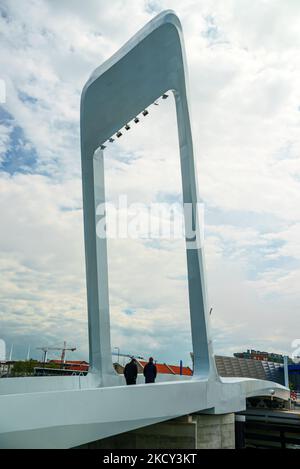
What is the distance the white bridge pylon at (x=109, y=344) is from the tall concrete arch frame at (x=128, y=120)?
0.03 meters

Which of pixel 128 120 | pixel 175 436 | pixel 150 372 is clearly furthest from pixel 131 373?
pixel 128 120

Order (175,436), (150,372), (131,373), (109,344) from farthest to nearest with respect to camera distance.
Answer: (109,344)
(131,373)
(150,372)
(175,436)

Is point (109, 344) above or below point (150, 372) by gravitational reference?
above

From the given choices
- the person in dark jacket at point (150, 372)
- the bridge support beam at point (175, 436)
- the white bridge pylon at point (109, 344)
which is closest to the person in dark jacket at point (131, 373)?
the person in dark jacket at point (150, 372)

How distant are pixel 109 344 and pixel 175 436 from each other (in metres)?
5.51

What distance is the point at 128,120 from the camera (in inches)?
652

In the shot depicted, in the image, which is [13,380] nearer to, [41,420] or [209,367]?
[209,367]

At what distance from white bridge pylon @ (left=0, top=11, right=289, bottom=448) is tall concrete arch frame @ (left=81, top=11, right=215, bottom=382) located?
1.2 inches

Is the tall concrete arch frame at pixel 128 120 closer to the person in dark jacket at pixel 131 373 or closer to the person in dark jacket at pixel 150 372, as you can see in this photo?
the person in dark jacket at pixel 150 372

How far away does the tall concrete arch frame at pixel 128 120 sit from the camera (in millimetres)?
13484

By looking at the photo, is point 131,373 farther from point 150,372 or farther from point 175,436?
point 175,436
